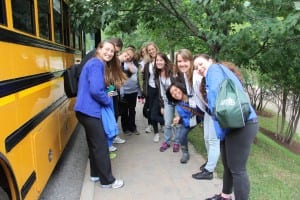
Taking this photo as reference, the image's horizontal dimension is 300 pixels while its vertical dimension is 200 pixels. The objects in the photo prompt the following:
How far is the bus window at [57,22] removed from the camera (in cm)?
499

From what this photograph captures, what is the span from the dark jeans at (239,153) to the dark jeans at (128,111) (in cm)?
318

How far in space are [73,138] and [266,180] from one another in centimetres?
357

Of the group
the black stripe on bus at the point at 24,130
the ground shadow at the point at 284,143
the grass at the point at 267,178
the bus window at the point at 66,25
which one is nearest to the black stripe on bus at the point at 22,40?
the black stripe on bus at the point at 24,130

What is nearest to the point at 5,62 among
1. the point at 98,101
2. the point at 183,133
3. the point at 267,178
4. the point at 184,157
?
the point at 98,101

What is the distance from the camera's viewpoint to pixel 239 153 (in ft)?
10.8

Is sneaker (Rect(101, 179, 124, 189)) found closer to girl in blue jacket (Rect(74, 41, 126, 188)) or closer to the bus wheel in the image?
girl in blue jacket (Rect(74, 41, 126, 188))

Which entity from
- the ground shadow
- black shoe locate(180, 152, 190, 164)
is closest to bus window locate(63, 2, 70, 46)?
black shoe locate(180, 152, 190, 164)

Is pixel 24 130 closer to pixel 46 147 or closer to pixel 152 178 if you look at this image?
pixel 46 147

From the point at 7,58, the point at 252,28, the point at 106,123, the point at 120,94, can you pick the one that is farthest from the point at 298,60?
the point at 7,58

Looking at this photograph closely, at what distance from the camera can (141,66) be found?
21.9 ft

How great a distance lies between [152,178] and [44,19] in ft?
7.20

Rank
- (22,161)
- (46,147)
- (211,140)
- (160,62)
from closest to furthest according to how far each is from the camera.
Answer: (22,161) < (46,147) < (211,140) < (160,62)

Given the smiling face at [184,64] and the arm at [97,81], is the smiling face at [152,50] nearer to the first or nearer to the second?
the smiling face at [184,64]

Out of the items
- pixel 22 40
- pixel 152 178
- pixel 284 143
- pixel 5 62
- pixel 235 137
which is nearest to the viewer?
pixel 5 62
